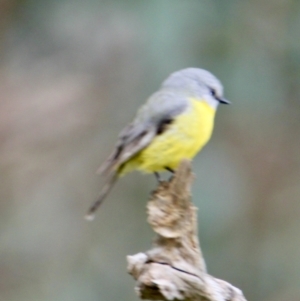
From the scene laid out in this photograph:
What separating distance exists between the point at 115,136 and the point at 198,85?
1.59m

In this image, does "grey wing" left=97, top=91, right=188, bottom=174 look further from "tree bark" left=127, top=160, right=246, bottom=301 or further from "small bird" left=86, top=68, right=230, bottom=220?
"tree bark" left=127, top=160, right=246, bottom=301

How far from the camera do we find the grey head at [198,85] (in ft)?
11.2

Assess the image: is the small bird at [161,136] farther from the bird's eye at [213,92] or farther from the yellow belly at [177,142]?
the bird's eye at [213,92]

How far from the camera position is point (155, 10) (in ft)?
15.0

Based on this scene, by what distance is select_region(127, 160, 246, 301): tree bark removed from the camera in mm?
2744

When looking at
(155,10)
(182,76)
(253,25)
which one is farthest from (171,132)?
(253,25)

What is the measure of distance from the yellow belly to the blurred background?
141 centimetres

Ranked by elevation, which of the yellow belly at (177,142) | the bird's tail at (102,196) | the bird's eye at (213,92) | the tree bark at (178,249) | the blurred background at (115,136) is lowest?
the tree bark at (178,249)

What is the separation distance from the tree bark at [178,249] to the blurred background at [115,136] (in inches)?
72.3

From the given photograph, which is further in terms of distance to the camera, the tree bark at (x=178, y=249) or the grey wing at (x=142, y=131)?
the grey wing at (x=142, y=131)

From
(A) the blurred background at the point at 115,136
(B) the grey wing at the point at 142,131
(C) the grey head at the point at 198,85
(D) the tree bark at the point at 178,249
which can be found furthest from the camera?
(A) the blurred background at the point at 115,136

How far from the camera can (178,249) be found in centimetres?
282

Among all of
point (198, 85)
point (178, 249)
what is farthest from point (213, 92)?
point (178, 249)

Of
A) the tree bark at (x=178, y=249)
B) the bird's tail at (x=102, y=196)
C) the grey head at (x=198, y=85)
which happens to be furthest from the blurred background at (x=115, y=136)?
the tree bark at (x=178, y=249)
